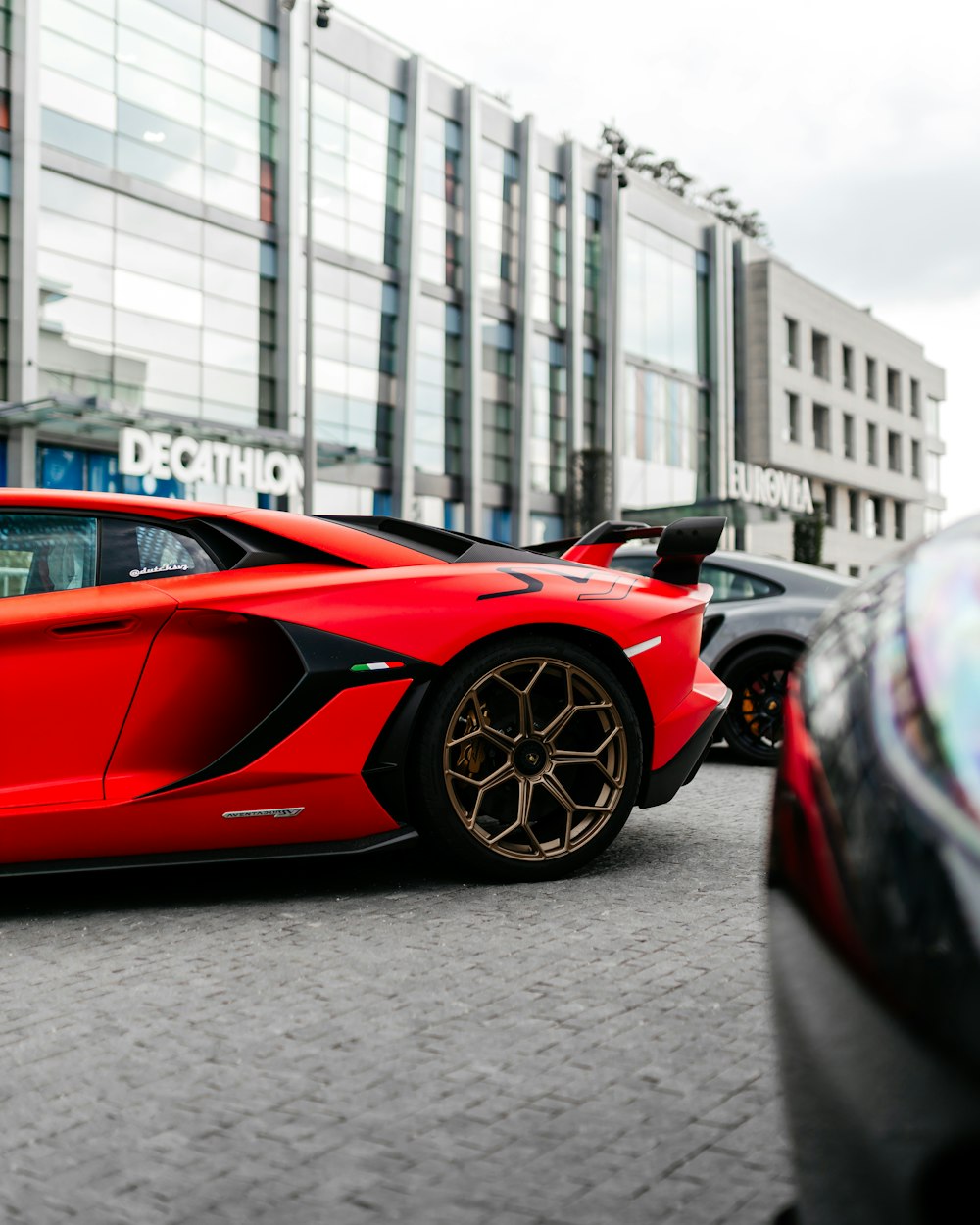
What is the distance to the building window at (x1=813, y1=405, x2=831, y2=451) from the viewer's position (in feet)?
199

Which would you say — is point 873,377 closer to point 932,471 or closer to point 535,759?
point 932,471

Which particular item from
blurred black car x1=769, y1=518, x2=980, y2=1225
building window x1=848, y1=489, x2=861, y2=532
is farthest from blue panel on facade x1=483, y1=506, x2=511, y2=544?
blurred black car x1=769, y1=518, x2=980, y2=1225

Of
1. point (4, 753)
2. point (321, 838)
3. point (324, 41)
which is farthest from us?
point (324, 41)

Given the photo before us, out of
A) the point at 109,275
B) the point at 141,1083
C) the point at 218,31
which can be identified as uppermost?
the point at 218,31

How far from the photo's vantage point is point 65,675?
3.83m

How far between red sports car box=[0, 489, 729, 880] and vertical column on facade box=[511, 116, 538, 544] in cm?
3396

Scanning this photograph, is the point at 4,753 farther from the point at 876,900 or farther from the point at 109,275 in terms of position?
the point at 109,275

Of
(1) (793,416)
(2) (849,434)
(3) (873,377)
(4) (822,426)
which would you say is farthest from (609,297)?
(3) (873,377)

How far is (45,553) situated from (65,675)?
461 millimetres

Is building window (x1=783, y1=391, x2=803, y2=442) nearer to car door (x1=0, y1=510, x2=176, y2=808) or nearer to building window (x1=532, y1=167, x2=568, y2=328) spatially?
building window (x1=532, y1=167, x2=568, y2=328)

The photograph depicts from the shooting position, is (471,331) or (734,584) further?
(471,331)

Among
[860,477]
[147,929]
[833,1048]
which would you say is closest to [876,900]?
[833,1048]

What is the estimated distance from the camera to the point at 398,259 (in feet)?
115

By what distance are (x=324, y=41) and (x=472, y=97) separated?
563cm
